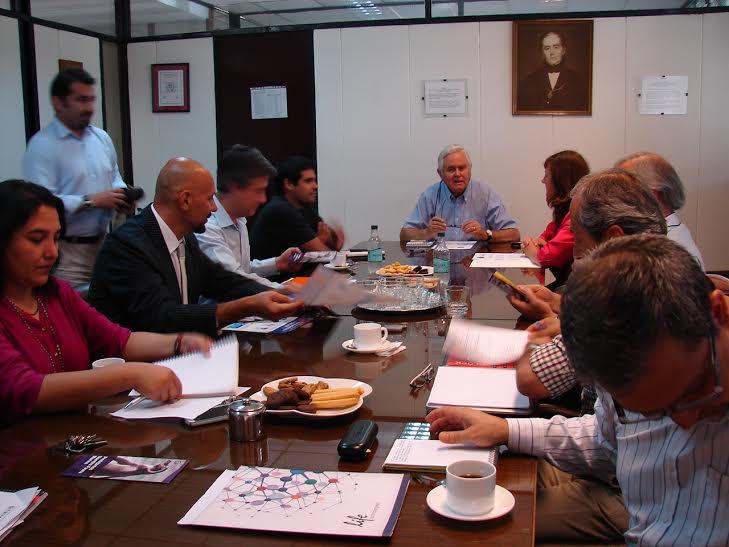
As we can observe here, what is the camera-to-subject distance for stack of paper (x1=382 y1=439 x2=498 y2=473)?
51.1 inches

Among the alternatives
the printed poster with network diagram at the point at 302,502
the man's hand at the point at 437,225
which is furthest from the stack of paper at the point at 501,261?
the printed poster with network diagram at the point at 302,502

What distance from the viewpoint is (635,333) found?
34.6 inches

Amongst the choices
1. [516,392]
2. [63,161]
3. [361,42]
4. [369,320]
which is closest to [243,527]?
[516,392]

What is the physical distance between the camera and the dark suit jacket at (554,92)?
5.79m

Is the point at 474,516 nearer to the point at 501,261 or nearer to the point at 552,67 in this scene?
the point at 501,261

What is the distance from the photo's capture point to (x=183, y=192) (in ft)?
8.73

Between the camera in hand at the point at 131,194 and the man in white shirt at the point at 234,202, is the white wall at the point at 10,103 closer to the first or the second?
the camera in hand at the point at 131,194

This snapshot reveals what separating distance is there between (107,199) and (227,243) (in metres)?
0.91

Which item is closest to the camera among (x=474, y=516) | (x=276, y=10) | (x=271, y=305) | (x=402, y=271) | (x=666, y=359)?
(x=666, y=359)

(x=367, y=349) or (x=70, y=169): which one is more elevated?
(x=70, y=169)

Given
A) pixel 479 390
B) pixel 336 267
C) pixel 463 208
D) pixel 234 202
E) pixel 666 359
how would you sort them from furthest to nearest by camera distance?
pixel 463 208
pixel 336 267
pixel 234 202
pixel 479 390
pixel 666 359

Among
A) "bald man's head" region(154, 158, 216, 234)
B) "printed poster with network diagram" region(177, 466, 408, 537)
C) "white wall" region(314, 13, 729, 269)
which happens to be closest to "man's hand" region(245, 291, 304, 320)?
"bald man's head" region(154, 158, 216, 234)

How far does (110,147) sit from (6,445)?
11.1 ft

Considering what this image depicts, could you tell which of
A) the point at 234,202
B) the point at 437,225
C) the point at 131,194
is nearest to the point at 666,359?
the point at 234,202
